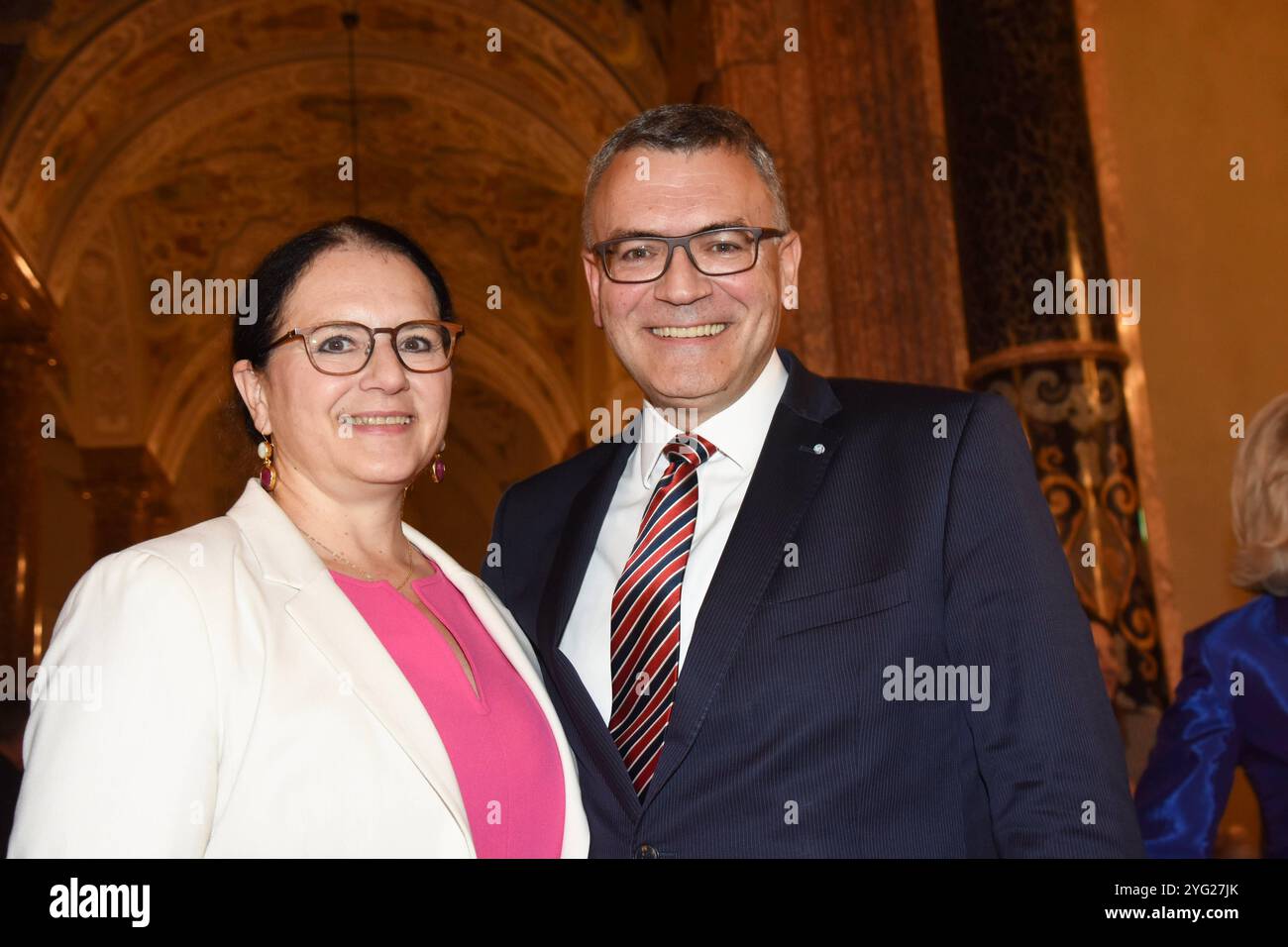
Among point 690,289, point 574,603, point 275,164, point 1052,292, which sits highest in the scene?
point 275,164

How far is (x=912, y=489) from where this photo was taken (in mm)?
2135

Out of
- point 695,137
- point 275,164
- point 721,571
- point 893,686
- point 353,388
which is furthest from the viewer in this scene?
point 275,164

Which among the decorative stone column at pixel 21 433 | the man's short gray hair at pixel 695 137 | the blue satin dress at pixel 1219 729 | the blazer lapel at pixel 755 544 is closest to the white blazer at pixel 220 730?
the blazer lapel at pixel 755 544

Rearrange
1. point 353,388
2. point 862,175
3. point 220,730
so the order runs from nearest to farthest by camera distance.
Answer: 1. point 220,730
2. point 353,388
3. point 862,175

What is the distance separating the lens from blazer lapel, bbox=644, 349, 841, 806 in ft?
6.69

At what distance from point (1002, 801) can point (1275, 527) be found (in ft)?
4.50

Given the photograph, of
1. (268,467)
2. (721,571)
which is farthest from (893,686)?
(268,467)

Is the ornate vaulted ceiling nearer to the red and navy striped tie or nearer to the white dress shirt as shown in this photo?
the white dress shirt

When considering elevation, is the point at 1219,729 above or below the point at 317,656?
below

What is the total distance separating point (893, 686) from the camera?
202 centimetres

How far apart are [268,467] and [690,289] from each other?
2.61 ft

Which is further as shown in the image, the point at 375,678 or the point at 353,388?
the point at 353,388

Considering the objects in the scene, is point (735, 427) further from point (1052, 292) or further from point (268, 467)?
point (1052, 292)

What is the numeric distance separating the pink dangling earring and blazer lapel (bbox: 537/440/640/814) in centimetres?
52
